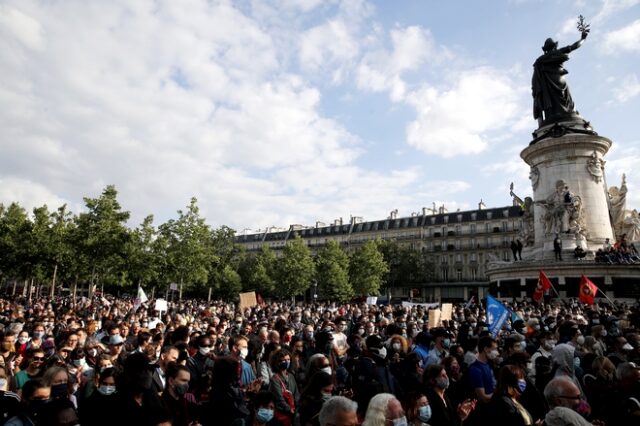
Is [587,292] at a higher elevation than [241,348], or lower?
higher

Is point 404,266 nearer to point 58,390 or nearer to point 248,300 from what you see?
point 248,300

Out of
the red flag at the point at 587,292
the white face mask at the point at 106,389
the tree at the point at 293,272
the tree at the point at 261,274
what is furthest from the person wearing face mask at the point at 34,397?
the tree at the point at 261,274

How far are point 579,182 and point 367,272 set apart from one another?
41.5 meters

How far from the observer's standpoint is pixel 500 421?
4301 millimetres

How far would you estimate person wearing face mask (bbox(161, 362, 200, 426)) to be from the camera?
473cm

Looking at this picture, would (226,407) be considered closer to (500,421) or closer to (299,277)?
(500,421)

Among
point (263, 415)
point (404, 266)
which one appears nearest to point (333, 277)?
point (404, 266)

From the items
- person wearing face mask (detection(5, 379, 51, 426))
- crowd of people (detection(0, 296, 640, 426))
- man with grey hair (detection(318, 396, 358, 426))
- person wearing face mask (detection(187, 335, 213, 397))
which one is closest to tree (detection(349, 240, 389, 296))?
crowd of people (detection(0, 296, 640, 426))

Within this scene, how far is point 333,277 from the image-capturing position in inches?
2559

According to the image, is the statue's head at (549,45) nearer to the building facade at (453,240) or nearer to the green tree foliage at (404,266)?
the building facade at (453,240)

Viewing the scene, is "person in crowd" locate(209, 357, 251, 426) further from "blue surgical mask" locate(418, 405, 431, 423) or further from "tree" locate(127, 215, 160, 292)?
"tree" locate(127, 215, 160, 292)

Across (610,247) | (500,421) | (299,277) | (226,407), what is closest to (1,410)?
(226,407)

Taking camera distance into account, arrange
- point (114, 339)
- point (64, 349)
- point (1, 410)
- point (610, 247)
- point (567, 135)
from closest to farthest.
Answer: point (1, 410), point (64, 349), point (114, 339), point (610, 247), point (567, 135)

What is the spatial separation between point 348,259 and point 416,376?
6420 centimetres
